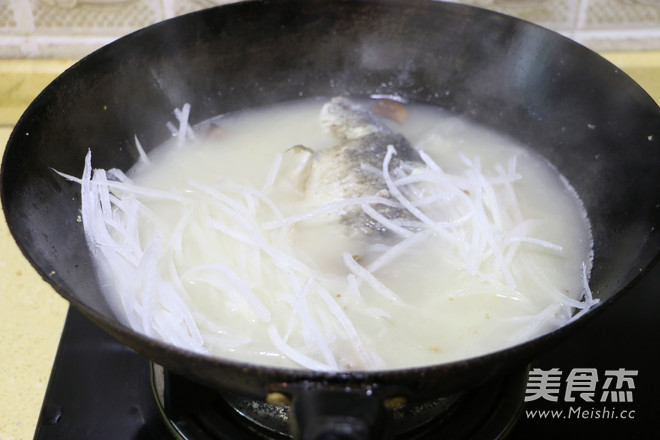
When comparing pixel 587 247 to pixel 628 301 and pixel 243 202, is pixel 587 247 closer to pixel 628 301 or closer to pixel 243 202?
pixel 628 301

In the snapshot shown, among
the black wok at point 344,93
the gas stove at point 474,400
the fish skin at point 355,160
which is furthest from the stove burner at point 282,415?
the fish skin at point 355,160

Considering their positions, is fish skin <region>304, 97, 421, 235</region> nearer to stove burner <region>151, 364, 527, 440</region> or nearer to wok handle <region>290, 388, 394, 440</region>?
stove burner <region>151, 364, 527, 440</region>

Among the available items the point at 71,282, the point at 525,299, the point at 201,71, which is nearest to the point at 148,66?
the point at 201,71

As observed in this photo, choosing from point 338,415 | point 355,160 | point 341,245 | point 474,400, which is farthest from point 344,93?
point 338,415

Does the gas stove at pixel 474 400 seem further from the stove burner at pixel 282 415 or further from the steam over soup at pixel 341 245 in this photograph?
the steam over soup at pixel 341 245

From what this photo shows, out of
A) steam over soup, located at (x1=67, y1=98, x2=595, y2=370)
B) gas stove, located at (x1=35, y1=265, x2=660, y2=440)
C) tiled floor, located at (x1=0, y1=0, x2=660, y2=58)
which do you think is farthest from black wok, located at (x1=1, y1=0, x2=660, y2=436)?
tiled floor, located at (x1=0, y1=0, x2=660, y2=58)

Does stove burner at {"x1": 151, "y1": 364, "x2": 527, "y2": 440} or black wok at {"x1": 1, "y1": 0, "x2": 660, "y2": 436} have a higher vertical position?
black wok at {"x1": 1, "y1": 0, "x2": 660, "y2": 436}
